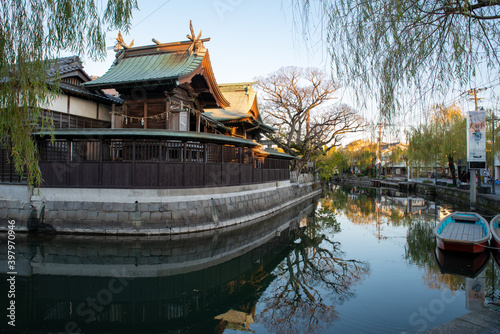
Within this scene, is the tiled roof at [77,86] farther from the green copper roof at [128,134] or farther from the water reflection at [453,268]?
the water reflection at [453,268]

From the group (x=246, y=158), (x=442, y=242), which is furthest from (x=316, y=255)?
(x=246, y=158)

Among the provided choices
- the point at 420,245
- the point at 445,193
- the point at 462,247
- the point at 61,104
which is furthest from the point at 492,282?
the point at 445,193

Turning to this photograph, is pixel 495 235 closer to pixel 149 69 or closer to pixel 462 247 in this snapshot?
pixel 462 247

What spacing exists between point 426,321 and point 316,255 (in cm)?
529

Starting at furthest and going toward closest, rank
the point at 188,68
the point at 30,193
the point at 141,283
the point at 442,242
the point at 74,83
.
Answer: the point at 74,83 → the point at 188,68 → the point at 30,193 → the point at 442,242 → the point at 141,283

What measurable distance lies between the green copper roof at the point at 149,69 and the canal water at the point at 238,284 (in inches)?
282

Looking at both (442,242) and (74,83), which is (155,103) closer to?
(74,83)

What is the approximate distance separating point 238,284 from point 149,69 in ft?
39.1

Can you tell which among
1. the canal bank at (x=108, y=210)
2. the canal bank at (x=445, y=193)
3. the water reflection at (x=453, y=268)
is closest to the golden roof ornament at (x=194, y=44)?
the canal bank at (x=108, y=210)

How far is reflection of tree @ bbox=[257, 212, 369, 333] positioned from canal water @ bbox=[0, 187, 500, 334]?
1.2 inches

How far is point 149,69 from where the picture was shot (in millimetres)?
14883

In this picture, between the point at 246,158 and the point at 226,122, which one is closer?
the point at 246,158

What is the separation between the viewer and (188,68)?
13922mm

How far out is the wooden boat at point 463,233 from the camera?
9688 mm
